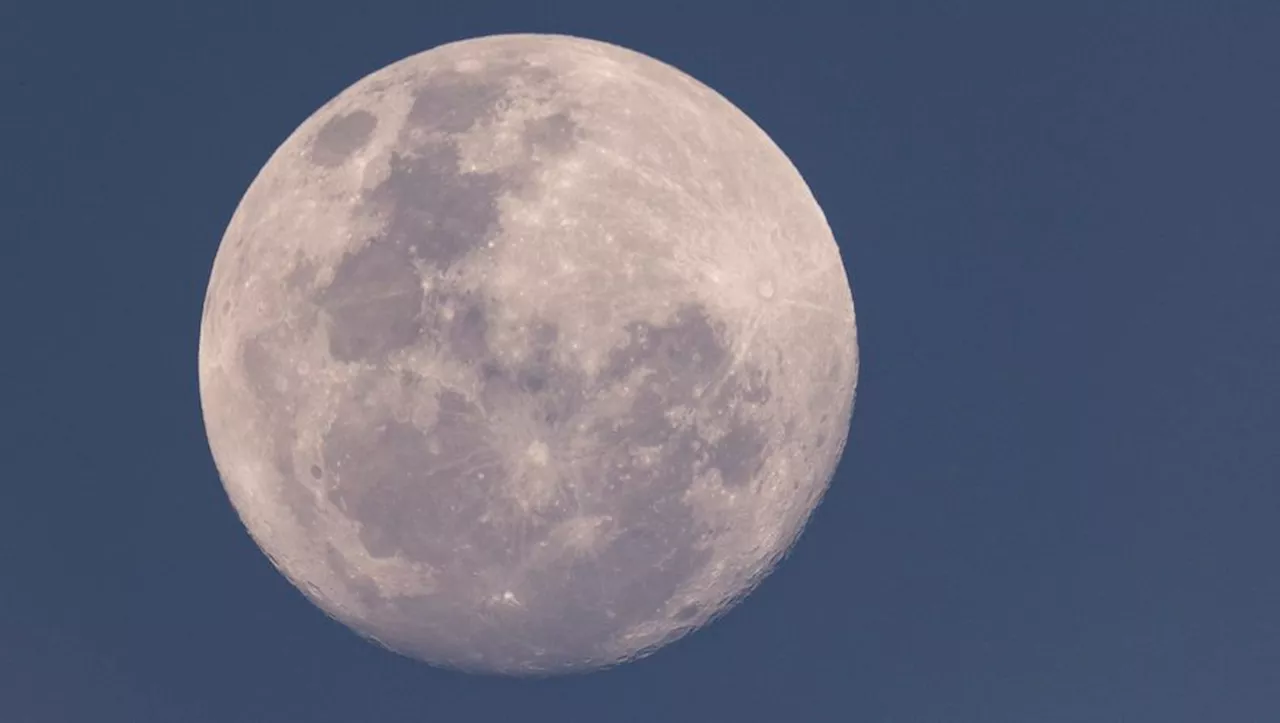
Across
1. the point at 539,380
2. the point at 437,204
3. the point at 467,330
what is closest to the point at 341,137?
the point at 437,204

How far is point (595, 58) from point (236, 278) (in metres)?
2.56

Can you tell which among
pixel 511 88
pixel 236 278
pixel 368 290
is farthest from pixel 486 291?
pixel 236 278

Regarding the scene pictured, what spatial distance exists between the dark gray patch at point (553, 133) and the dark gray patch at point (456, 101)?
29cm

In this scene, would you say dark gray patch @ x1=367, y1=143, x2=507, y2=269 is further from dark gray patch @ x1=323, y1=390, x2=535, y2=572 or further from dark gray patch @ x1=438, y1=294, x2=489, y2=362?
dark gray patch @ x1=323, y1=390, x2=535, y2=572

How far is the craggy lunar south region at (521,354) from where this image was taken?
6.61 meters

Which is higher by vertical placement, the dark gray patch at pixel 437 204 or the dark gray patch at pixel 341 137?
the dark gray patch at pixel 341 137

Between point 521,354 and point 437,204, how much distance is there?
38.0 inches

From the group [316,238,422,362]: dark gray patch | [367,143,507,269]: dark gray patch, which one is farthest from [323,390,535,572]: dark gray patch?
[367,143,507,269]: dark gray patch

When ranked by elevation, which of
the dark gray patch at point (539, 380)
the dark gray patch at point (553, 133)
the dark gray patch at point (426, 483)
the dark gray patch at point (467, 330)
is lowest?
the dark gray patch at point (426, 483)

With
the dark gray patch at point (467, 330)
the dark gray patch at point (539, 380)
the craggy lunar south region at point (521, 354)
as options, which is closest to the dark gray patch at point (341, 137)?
the craggy lunar south region at point (521, 354)

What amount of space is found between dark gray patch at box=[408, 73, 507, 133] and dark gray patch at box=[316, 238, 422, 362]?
0.81m

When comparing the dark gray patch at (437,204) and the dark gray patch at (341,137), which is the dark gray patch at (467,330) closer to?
the dark gray patch at (437,204)

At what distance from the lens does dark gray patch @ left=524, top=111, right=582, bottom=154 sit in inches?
272

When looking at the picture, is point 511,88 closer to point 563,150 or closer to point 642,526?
point 563,150
